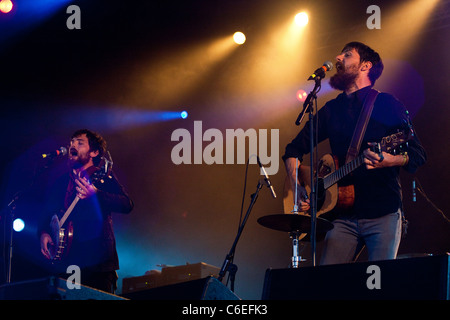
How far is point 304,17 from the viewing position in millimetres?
A: 6707

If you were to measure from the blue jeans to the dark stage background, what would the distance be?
122 inches

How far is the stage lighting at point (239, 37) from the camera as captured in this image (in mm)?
7078

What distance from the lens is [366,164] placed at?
127 inches

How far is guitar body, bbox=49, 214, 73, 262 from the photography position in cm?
404

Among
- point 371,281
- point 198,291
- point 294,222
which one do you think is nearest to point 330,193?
point 294,222

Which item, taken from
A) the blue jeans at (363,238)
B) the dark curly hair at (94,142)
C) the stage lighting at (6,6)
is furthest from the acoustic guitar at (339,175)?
the stage lighting at (6,6)

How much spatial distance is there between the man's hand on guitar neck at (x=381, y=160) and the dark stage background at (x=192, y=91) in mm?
3175

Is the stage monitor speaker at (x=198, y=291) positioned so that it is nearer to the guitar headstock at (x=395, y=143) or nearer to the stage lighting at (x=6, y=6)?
the guitar headstock at (x=395, y=143)

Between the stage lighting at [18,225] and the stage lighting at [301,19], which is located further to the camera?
the stage lighting at [301,19]

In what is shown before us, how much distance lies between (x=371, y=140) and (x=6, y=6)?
4.89 meters

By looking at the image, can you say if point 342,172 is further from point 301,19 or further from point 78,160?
point 301,19

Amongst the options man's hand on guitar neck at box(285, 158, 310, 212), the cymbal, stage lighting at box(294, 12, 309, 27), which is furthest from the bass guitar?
stage lighting at box(294, 12, 309, 27)

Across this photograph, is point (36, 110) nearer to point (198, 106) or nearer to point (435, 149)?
point (198, 106)
